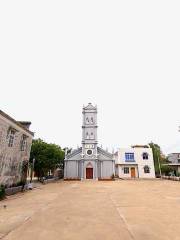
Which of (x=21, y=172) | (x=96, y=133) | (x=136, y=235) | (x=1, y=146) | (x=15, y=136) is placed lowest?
(x=136, y=235)

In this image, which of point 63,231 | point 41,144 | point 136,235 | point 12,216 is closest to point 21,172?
point 41,144

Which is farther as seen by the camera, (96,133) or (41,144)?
(96,133)

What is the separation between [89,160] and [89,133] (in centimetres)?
647

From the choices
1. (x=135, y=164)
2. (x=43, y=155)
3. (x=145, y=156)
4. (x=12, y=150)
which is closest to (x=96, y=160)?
(x=135, y=164)

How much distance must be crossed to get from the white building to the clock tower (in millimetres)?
7939

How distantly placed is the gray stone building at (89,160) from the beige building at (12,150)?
20184 mm

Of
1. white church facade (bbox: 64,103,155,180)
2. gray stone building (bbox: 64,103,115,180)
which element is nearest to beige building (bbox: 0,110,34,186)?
gray stone building (bbox: 64,103,115,180)

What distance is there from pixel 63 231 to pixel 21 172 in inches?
653

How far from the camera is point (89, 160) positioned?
42.0m

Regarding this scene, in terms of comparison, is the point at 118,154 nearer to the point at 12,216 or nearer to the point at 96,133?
the point at 96,133

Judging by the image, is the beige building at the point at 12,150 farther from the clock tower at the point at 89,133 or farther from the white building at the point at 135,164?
the white building at the point at 135,164

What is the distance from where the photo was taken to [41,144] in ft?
107

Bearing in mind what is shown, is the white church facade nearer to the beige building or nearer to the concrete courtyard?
the beige building

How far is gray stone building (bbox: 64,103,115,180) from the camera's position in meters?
41.5
